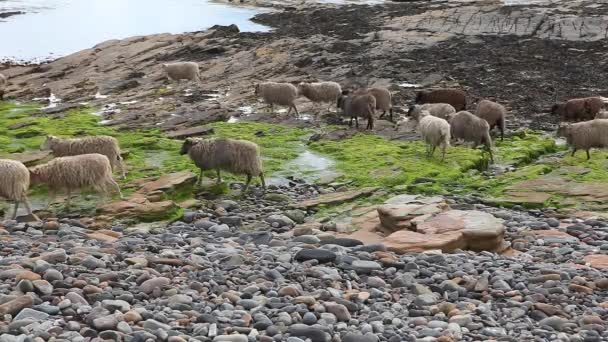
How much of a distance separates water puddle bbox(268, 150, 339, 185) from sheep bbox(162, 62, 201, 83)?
47.6 ft

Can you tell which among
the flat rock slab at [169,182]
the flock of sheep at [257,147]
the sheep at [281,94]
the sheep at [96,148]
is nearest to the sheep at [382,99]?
the flock of sheep at [257,147]

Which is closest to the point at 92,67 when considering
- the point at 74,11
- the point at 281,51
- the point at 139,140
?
the point at 281,51

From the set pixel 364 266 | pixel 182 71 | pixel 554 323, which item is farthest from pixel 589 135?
pixel 182 71

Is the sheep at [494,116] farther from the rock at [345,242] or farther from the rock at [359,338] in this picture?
the rock at [359,338]

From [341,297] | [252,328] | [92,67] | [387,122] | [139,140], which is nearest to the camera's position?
[252,328]

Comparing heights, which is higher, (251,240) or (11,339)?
(11,339)

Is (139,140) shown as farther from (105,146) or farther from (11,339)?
(11,339)

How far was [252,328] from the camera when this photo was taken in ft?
22.9

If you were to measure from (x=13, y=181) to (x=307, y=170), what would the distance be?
258 inches

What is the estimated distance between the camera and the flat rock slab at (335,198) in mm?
14234

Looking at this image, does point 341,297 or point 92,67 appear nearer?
point 341,297

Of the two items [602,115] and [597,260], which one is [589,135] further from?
[597,260]

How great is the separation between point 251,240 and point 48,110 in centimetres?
1858

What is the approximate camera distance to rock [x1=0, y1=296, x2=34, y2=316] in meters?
6.96
